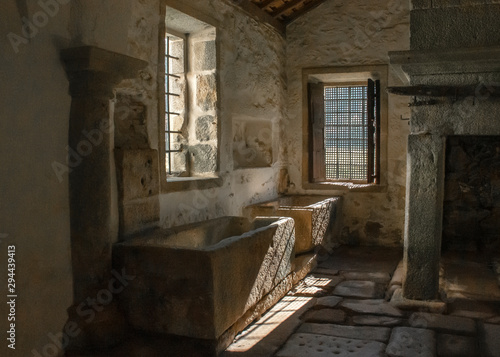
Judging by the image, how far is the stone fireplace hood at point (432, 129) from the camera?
3371 mm

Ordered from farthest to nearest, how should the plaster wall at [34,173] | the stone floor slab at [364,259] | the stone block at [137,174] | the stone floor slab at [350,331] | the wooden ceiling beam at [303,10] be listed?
the wooden ceiling beam at [303,10], the stone floor slab at [364,259], the stone block at [137,174], the stone floor slab at [350,331], the plaster wall at [34,173]

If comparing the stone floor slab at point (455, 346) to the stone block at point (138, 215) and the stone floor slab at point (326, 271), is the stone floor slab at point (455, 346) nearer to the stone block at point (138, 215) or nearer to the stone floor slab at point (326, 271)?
the stone floor slab at point (326, 271)

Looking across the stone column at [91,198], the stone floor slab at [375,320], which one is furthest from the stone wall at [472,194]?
the stone column at [91,198]

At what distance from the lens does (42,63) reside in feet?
8.66

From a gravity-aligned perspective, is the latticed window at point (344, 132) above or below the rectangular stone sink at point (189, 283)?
above

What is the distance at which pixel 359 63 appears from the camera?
6156mm

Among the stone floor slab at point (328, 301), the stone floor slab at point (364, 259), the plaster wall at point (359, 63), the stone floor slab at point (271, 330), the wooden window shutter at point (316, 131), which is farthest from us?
the wooden window shutter at point (316, 131)

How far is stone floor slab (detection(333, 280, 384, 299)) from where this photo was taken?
4.04 meters

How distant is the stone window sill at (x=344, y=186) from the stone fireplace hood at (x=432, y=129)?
2.61 m

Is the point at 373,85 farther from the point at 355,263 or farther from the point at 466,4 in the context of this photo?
the point at 466,4

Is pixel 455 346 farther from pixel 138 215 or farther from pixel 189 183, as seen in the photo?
pixel 189 183

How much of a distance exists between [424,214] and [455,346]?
0.98 metres

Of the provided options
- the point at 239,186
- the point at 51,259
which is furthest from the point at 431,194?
the point at 51,259

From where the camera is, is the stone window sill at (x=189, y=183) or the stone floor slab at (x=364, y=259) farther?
the stone floor slab at (x=364, y=259)
